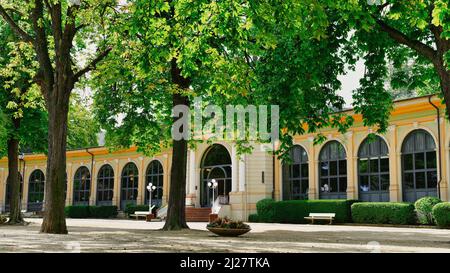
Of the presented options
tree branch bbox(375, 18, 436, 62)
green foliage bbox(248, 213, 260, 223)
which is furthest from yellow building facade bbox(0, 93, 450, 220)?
tree branch bbox(375, 18, 436, 62)

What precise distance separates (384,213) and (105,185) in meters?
29.1

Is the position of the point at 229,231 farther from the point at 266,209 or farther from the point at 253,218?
the point at 253,218

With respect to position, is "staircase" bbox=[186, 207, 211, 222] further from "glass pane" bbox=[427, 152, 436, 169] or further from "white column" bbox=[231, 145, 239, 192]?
"glass pane" bbox=[427, 152, 436, 169]

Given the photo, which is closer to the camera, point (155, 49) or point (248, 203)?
point (155, 49)

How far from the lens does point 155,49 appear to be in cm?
1230

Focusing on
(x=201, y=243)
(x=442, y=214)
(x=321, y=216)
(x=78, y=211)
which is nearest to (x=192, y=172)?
(x=321, y=216)

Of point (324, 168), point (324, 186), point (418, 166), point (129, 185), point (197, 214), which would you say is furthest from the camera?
point (129, 185)

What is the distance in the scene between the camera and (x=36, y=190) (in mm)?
53938

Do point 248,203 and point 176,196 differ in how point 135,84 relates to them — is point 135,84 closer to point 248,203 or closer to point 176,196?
point 176,196

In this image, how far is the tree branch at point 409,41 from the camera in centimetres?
1391

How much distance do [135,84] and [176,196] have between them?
486 cm

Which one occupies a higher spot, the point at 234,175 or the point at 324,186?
the point at 234,175
